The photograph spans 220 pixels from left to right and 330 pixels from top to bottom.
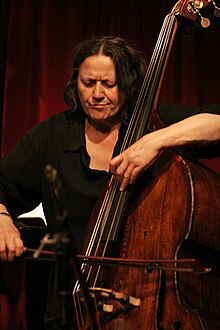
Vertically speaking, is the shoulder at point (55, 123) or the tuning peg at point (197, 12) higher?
the tuning peg at point (197, 12)

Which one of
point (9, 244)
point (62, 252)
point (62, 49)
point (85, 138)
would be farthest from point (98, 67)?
point (62, 49)

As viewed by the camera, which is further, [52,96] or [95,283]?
[52,96]

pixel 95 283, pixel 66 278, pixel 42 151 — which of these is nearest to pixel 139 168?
pixel 95 283

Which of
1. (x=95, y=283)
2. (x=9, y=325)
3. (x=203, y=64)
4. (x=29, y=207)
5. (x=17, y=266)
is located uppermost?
(x=203, y=64)

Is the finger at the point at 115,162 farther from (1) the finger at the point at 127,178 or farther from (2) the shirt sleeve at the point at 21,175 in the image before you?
(2) the shirt sleeve at the point at 21,175

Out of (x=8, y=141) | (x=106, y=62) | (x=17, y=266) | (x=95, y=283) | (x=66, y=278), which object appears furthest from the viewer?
(x=8, y=141)

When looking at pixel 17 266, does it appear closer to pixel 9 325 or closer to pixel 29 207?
pixel 9 325

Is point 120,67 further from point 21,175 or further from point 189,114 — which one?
point 21,175

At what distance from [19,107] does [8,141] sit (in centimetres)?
15

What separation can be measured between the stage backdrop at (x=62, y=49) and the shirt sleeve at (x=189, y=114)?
0.95 meters

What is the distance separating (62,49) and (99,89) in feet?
3.53

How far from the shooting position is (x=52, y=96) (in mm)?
2494

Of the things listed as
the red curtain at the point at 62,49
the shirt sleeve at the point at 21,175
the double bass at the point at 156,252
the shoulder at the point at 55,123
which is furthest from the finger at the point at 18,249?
the red curtain at the point at 62,49

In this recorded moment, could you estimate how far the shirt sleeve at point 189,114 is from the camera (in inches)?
56.7
